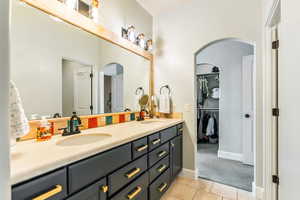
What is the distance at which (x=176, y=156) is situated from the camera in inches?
86.2

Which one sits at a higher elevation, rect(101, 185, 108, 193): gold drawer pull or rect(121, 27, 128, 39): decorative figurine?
rect(121, 27, 128, 39): decorative figurine

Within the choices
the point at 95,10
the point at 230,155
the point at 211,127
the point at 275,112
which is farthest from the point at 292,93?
the point at 211,127

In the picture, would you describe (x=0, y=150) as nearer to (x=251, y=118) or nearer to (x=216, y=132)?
(x=251, y=118)

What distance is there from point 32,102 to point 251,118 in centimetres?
336

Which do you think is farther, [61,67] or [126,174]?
[61,67]

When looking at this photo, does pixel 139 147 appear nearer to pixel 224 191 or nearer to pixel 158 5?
pixel 224 191

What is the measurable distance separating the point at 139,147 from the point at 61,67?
1.08 meters

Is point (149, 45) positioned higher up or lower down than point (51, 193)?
higher up

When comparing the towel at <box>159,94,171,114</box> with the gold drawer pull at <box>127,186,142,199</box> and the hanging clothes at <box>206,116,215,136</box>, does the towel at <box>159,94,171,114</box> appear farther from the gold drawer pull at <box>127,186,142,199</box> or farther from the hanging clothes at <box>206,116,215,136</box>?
the hanging clothes at <box>206,116,215,136</box>

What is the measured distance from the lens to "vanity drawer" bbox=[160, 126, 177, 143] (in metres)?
1.79

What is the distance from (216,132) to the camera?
4.13 meters

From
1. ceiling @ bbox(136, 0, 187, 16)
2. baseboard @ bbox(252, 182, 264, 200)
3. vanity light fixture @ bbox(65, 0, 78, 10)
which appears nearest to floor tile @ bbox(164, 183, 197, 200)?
baseboard @ bbox(252, 182, 264, 200)

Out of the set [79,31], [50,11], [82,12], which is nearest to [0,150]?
[50,11]

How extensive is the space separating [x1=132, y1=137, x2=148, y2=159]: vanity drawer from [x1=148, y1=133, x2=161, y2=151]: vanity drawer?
0.25ft
